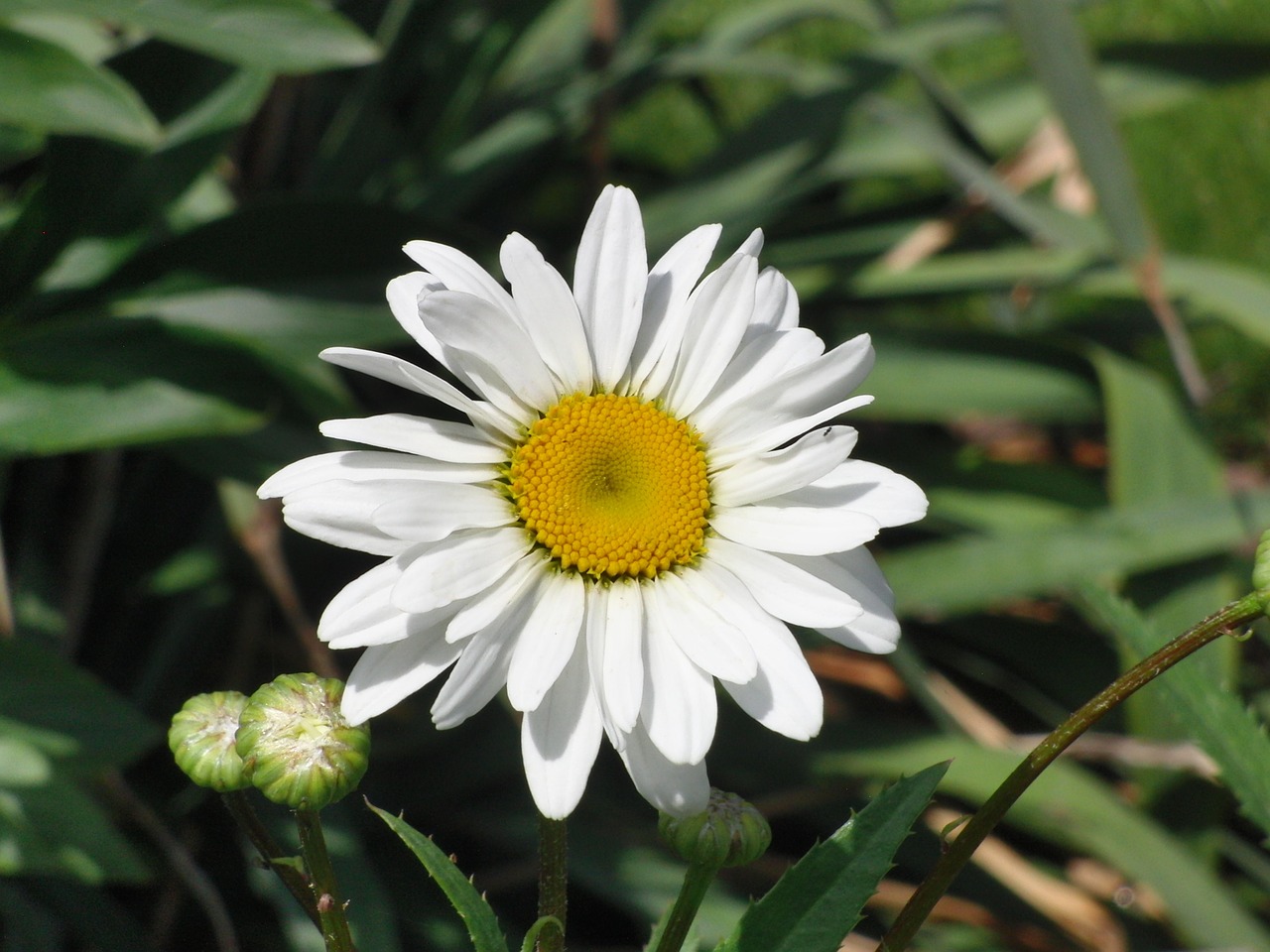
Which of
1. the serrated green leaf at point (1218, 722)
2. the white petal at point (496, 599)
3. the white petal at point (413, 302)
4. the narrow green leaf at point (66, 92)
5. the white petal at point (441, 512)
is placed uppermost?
the narrow green leaf at point (66, 92)

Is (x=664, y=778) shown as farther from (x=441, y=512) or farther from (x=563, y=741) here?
(x=441, y=512)

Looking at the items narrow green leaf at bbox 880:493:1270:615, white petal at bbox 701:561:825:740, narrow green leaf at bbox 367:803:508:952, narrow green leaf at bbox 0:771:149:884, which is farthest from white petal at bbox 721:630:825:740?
narrow green leaf at bbox 880:493:1270:615

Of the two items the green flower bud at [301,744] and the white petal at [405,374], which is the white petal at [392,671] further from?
the white petal at [405,374]

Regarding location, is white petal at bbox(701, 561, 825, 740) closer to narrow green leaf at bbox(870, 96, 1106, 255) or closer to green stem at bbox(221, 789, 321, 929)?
green stem at bbox(221, 789, 321, 929)

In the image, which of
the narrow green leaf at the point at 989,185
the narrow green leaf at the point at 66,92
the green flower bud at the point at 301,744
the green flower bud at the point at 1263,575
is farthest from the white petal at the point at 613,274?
the narrow green leaf at the point at 989,185

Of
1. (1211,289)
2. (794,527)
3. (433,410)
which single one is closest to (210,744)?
(794,527)

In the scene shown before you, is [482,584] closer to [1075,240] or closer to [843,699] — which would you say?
[843,699]

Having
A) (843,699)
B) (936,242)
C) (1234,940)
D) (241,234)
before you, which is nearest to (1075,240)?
(936,242)
